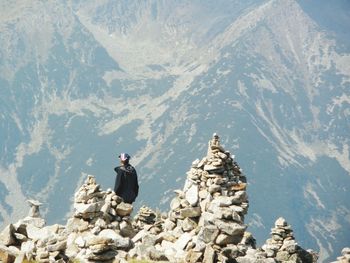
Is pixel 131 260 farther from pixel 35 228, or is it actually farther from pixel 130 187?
pixel 130 187

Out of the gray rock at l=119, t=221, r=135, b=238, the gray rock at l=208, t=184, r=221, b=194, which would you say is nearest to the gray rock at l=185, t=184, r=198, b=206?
the gray rock at l=208, t=184, r=221, b=194

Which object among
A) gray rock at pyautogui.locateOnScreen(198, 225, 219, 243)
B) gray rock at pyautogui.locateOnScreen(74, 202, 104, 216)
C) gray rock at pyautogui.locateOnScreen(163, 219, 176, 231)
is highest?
gray rock at pyautogui.locateOnScreen(163, 219, 176, 231)

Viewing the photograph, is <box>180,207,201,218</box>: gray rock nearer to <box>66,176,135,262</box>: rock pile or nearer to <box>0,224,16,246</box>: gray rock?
<box>66,176,135,262</box>: rock pile

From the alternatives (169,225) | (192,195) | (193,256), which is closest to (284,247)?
(192,195)

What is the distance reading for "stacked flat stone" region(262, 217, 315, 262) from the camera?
39994 mm

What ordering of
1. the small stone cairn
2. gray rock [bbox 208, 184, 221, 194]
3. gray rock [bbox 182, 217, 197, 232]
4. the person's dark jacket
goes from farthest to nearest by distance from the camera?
gray rock [bbox 208, 184, 221, 194] < the person's dark jacket < gray rock [bbox 182, 217, 197, 232] < the small stone cairn

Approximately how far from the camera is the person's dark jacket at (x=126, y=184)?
122 ft

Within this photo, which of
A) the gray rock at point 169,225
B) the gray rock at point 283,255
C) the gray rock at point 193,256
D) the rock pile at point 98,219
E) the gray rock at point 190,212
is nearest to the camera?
the gray rock at point 193,256

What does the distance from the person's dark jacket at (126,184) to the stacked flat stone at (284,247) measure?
8659 mm

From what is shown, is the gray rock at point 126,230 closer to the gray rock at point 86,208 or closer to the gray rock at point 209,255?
the gray rock at point 86,208

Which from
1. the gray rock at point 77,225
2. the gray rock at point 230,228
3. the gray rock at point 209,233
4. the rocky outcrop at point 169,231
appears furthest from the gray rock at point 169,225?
the gray rock at point 230,228

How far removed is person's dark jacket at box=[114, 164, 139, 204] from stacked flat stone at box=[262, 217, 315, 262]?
28.4ft

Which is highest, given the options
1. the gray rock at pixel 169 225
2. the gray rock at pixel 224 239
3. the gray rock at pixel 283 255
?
the gray rock at pixel 283 255

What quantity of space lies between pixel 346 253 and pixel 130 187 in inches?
592
